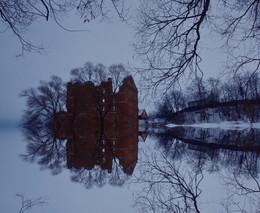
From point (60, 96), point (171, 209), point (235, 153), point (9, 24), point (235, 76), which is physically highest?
point (60, 96)

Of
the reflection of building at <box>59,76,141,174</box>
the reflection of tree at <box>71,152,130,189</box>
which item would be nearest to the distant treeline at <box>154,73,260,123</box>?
the reflection of building at <box>59,76,141,174</box>

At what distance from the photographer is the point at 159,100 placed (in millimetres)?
6359

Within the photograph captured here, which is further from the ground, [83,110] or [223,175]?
[83,110]

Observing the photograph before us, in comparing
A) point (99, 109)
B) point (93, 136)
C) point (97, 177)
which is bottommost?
point (97, 177)

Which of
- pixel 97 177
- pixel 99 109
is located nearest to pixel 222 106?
pixel 99 109

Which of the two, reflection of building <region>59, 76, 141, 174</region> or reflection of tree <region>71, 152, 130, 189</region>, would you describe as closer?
reflection of tree <region>71, 152, 130, 189</region>

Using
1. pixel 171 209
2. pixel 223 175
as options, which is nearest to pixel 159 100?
pixel 171 209

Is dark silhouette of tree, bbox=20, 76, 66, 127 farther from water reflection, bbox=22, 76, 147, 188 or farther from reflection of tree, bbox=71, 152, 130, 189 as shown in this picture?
reflection of tree, bbox=71, 152, 130, 189

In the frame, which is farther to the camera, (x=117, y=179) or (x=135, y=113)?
(x=135, y=113)

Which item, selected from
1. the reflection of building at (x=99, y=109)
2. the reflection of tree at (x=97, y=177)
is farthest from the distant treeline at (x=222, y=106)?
the reflection of tree at (x=97, y=177)

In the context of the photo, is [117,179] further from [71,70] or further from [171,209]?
[71,70]

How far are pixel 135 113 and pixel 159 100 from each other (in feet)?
136

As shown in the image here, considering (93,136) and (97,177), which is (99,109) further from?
(97,177)

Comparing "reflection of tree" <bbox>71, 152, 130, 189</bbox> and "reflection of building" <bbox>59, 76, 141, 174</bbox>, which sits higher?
"reflection of building" <bbox>59, 76, 141, 174</bbox>
